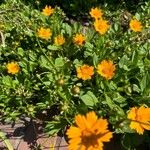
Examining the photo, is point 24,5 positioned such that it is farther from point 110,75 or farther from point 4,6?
point 110,75

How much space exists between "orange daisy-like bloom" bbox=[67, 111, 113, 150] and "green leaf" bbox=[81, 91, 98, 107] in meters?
0.55

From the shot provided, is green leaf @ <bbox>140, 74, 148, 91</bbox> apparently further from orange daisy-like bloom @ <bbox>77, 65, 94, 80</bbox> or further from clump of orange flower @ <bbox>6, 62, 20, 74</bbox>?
clump of orange flower @ <bbox>6, 62, 20, 74</bbox>

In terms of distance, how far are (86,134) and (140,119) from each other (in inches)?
13.9

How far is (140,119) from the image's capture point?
93.0 inches

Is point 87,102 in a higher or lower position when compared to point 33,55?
lower

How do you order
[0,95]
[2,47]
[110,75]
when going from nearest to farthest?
[110,75], [0,95], [2,47]

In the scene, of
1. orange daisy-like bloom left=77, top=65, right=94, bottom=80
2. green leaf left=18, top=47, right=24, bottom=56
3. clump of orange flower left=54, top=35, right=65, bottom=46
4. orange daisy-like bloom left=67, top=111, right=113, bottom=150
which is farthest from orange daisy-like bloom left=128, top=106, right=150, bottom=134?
green leaf left=18, top=47, right=24, bottom=56

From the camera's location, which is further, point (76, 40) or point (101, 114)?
point (76, 40)

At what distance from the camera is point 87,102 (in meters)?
2.76

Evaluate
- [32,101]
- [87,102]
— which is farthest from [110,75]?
[32,101]

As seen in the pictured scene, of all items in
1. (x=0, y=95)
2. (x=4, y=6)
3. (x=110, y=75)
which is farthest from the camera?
(x=4, y=6)

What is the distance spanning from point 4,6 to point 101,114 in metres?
1.55

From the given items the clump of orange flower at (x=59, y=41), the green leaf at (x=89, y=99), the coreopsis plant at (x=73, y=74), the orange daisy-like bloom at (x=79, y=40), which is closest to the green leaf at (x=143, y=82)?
the coreopsis plant at (x=73, y=74)

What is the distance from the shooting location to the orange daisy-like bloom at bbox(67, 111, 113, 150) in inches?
85.8
